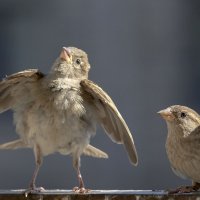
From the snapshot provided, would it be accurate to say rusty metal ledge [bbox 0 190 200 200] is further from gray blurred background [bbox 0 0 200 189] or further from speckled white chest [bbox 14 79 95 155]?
gray blurred background [bbox 0 0 200 189]

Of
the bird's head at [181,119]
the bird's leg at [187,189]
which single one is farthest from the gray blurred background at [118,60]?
the bird's leg at [187,189]

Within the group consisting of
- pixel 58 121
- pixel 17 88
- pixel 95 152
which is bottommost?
pixel 95 152

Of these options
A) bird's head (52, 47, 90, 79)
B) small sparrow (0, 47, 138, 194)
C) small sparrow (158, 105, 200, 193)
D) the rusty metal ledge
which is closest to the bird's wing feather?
small sparrow (0, 47, 138, 194)

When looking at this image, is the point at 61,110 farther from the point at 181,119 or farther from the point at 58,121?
the point at 181,119

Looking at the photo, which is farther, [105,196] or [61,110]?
[61,110]

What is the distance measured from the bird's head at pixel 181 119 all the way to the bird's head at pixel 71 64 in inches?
32.3

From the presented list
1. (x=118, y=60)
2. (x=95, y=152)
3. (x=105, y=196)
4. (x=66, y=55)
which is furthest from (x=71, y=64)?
(x=118, y=60)

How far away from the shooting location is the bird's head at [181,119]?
7.99 m

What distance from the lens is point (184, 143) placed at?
7848 millimetres

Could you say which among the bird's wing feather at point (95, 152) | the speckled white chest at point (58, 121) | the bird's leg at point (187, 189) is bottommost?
the bird's leg at point (187, 189)

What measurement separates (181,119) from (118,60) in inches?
210

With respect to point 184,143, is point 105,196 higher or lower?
lower

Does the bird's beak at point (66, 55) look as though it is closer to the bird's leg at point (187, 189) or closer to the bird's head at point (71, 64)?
the bird's head at point (71, 64)

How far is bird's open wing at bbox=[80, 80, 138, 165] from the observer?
318 inches
